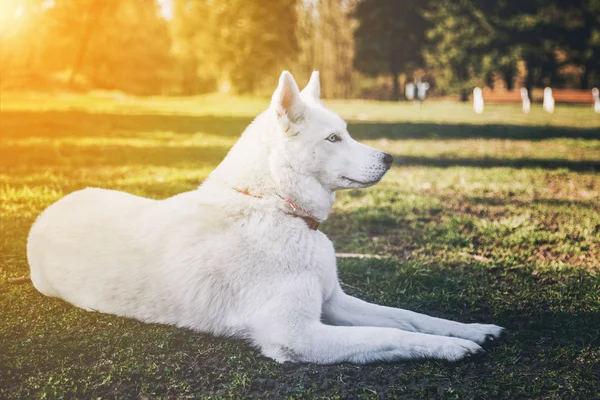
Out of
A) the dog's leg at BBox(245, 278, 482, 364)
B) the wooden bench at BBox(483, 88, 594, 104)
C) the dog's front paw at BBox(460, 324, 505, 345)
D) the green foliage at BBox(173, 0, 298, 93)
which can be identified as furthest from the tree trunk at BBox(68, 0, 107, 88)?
the dog's front paw at BBox(460, 324, 505, 345)

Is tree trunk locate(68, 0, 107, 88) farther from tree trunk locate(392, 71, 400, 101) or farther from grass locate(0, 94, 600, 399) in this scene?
tree trunk locate(392, 71, 400, 101)

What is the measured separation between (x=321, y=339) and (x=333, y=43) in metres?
53.0

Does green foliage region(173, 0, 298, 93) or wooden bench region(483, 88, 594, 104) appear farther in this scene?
green foliage region(173, 0, 298, 93)

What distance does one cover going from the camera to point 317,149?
3.71 metres

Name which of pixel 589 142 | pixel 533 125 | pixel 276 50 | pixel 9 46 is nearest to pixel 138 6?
pixel 276 50

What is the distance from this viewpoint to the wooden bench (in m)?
38.1

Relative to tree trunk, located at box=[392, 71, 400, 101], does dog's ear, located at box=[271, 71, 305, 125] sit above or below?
below

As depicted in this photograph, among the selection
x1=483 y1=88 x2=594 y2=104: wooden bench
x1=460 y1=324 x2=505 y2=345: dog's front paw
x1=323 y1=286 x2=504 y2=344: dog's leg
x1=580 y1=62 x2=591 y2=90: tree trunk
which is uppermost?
x1=580 y1=62 x2=591 y2=90: tree trunk

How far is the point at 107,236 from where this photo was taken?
3.76 m

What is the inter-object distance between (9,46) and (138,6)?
25224 millimetres

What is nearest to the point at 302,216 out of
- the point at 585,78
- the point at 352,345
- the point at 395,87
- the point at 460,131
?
the point at 352,345

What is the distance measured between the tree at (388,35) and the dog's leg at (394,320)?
4849 centimetres

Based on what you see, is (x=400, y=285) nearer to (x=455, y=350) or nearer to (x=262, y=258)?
(x=455, y=350)

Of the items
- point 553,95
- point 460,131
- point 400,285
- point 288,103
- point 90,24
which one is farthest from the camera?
point 553,95
